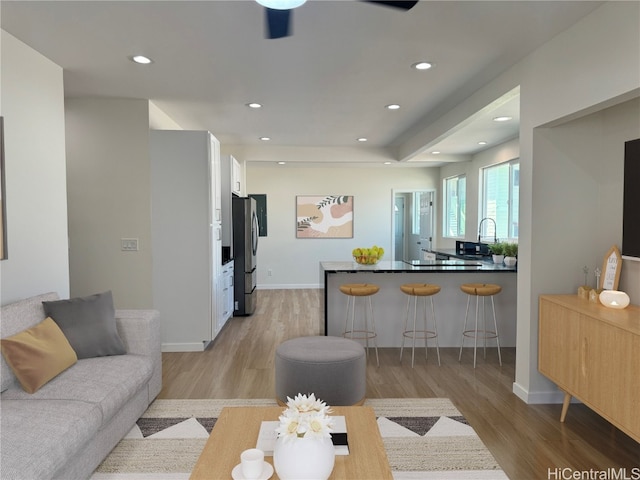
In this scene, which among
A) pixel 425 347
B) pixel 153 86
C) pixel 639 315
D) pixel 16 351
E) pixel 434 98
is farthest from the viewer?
pixel 425 347

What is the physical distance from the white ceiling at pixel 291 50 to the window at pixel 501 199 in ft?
4.94

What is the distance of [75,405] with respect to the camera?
Result: 215 centimetres

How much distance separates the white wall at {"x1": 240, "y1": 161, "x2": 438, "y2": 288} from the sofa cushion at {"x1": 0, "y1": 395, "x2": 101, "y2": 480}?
21.7 ft

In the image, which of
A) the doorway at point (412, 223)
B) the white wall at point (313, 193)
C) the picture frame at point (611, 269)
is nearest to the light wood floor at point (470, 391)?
the picture frame at point (611, 269)

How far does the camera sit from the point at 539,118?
10.1 feet

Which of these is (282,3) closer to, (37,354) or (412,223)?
(37,354)

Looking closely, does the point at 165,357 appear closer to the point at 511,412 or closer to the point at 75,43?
the point at 75,43

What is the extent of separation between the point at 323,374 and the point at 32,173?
8.01 ft

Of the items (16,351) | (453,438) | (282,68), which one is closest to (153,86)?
(282,68)

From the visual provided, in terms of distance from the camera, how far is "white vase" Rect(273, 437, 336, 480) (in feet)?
5.05

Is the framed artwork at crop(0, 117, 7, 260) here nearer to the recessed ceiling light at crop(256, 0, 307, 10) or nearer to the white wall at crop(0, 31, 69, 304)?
the white wall at crop(0, 31, 69, 304)

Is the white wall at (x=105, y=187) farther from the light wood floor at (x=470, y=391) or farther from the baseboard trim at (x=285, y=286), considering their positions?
the baseboard trim at (x=285, y=286)

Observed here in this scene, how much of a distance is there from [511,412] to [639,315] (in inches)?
42.6

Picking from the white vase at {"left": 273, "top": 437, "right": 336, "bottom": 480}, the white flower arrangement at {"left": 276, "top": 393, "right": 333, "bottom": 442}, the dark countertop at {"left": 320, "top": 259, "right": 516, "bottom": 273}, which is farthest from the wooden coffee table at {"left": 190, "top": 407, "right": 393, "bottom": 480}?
the dark countertop at {"left": 320, "top": 259, "right": 516, "bottom": 273}
